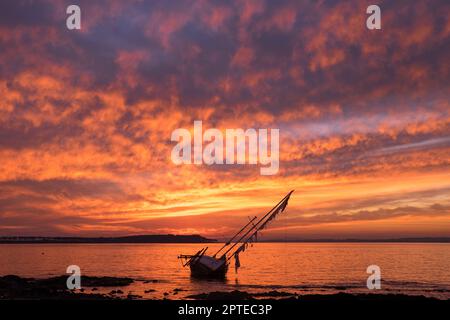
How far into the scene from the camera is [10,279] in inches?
2393

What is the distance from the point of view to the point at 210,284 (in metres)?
65.9
